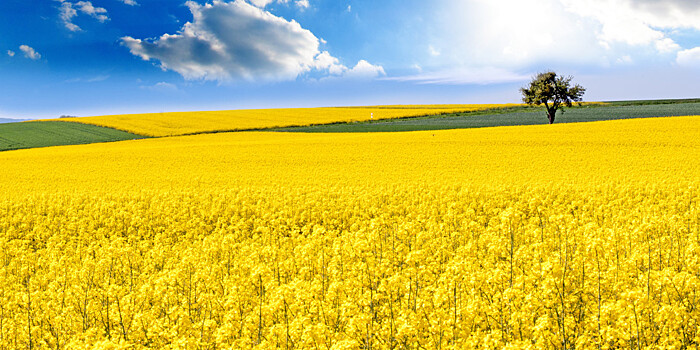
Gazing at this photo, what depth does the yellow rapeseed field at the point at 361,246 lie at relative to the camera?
7.41m

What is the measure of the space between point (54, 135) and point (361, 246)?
211 feet

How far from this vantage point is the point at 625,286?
846 centimetres

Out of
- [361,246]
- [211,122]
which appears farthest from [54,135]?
[361,246]

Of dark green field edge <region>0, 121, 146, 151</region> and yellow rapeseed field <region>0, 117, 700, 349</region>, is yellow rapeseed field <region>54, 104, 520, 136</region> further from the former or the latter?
yellow rapeseed field <region>0, 117, 700, 349</region>

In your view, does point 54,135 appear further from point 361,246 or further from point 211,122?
point 361,246

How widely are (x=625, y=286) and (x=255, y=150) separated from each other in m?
31.0

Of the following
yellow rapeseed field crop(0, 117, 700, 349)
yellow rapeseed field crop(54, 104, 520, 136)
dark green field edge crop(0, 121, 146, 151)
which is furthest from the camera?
yellow rapeseed field crop(54, 104, 520, 136)

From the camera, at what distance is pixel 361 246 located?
11031 millimetres

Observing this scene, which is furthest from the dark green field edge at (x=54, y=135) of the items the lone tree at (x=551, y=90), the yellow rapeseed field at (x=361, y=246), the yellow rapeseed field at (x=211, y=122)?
the lone tree at (x=551, y=90)

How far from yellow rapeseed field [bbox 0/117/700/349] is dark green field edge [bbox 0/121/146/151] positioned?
19.5 metres

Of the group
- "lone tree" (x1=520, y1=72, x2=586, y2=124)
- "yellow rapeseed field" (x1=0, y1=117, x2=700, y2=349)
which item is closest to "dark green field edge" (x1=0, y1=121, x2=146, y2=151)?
"yellow rapeseed field" (x1=0, y1=117, x2=700, y2=349)

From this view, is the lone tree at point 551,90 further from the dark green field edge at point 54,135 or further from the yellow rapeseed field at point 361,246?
the dark green field edge at point 54,135

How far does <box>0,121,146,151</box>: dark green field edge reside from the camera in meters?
53.2

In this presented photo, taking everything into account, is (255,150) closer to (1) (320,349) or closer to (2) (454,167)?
(2) (454,167)
